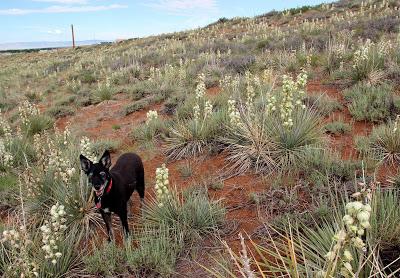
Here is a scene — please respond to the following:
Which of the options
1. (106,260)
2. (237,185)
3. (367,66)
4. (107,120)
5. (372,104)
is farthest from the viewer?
(107,120)

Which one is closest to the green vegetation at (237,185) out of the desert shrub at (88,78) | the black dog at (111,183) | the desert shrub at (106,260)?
the desert shrub at (106,260)

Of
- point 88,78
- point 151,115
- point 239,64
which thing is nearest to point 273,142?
point 151,115

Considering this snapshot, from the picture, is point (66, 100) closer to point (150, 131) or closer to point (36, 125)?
point (36, 125)

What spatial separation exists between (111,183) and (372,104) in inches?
194

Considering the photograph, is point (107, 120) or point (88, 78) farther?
point (88, 78)

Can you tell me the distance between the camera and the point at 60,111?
37.3 feet

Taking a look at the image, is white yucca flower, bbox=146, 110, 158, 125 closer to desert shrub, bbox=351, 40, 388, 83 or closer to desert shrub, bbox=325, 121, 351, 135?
desert shrub, bbox=325, 121, 351, 135

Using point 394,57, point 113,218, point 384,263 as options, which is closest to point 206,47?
point 394,57

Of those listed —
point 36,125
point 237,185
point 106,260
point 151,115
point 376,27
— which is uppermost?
point 376,27

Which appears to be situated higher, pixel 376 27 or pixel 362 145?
pixel 376 27

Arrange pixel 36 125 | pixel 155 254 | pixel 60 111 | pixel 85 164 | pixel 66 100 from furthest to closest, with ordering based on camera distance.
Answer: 1. pixel 66 100
2. pixel 60 111
3. pixel 36 125
4. pixel 85 164
5. pixel 155 254

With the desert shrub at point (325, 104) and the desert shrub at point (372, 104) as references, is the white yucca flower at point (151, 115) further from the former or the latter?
the desert shrub at point (372, 104)

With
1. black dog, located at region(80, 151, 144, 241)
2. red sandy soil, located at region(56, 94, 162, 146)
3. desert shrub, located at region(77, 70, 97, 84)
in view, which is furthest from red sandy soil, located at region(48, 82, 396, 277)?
desert shrub, located at region(77, 70, 97, 84)

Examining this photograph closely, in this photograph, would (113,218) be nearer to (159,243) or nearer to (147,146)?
(159,243)
